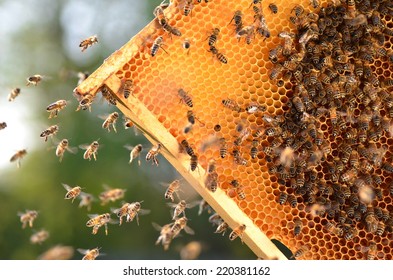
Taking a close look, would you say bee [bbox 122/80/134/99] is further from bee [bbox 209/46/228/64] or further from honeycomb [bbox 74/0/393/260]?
bee [bbox 209/46/228/64]

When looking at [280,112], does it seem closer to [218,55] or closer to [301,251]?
[218,55]

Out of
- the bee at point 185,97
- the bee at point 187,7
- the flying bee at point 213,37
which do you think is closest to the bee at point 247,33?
the flying bee at point 213,37

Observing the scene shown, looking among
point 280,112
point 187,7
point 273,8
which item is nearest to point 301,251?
point 280,112

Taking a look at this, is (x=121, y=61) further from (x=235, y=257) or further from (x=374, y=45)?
(x=235, y=257)

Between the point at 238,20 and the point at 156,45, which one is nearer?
the point at 156,45

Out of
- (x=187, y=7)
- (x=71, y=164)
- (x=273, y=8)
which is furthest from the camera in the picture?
(x=71, y=164)

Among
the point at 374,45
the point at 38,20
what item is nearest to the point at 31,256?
the point at 38,20

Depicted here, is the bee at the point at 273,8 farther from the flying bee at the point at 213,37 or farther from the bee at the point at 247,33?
the flying bee at the point at 213,37
